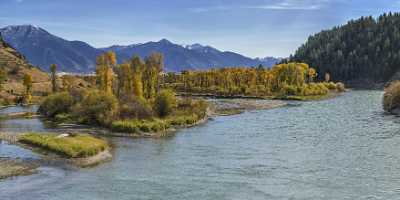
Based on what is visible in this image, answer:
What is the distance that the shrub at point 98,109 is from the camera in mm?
90750

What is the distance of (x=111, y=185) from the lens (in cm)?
4625

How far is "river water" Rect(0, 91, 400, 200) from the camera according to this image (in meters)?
43.2

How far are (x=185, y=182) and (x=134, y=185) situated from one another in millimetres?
4660

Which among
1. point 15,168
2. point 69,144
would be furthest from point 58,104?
point 15,168

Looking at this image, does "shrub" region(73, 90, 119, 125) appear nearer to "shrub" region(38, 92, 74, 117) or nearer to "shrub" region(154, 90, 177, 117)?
"shrub" region(154, 90, 177, 117)

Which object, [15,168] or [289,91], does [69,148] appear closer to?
[15,168]

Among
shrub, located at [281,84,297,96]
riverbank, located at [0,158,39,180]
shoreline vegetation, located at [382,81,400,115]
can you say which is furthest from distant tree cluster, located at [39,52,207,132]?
shrub, located at [281,84,297,96]

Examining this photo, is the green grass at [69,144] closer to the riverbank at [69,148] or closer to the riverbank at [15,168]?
the riverbank at [69,148]

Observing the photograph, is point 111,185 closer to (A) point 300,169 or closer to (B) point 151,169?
(B) point 151,169

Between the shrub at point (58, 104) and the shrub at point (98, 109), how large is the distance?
36.5ft

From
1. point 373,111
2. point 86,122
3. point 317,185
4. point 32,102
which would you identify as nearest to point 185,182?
point 317,185

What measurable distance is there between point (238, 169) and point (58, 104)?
6877cm

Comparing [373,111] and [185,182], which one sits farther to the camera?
[373,111]

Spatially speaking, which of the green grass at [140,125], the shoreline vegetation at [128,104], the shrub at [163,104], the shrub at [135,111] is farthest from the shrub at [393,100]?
the shrub at [135,111]
